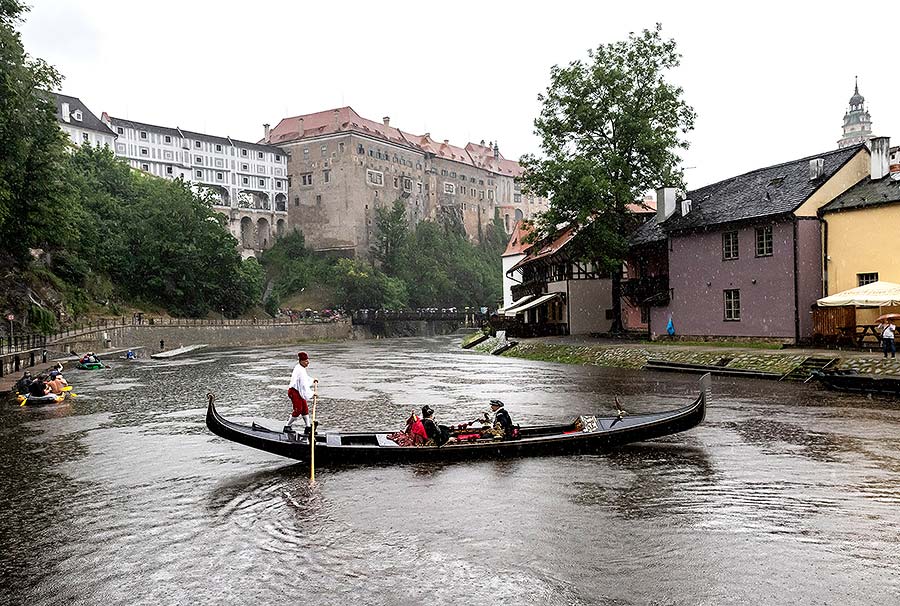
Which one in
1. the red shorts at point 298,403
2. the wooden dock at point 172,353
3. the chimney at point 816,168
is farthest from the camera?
the wooden dock at point 172,353

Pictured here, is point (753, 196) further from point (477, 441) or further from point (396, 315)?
point (396, 315)

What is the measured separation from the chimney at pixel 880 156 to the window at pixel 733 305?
8.52 meters

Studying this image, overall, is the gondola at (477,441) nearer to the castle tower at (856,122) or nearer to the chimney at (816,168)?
the chimney at (816,168)

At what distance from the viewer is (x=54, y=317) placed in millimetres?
57594

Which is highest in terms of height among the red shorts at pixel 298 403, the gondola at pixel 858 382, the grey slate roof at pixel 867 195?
the grey slate roof at pixel 867 195

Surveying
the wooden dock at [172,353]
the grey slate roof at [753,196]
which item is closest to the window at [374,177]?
the wooden dock at [172,353]

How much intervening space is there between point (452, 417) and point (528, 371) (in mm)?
16459

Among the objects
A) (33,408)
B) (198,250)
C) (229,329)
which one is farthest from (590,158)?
(198,250)

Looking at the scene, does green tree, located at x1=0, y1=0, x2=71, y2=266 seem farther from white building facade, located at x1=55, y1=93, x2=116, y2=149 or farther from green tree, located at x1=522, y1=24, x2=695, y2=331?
white building facade, located at x1=55, y1=93, x2=116, y2=149

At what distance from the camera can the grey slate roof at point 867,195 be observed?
32.7 metres

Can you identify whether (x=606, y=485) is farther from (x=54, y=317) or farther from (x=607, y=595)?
(x=54, y=317)

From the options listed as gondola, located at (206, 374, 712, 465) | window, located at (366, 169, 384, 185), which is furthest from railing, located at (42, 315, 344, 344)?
gondola, located at (206, 374, 712, 465)

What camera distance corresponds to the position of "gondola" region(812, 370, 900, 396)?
2444 cm

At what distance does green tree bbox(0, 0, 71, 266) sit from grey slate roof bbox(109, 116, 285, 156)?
6316 cm
